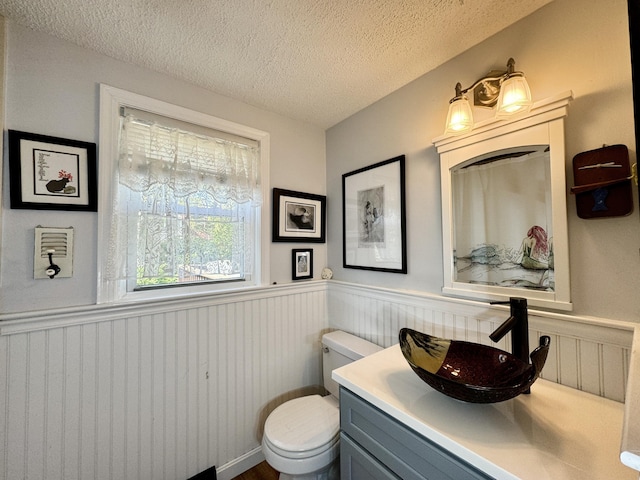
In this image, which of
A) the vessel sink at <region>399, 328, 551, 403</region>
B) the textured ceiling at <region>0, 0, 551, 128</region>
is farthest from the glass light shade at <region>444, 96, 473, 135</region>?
the vessel sink at <region>399, 328, 551, 403</region>

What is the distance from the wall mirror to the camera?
37.1 inches

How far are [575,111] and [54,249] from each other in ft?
6.94

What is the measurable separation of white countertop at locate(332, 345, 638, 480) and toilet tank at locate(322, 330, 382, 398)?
0.52 m

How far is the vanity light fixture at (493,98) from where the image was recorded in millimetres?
954

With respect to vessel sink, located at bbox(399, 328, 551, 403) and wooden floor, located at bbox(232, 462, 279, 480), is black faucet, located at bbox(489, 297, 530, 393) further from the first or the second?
wooden floor, located at bbox(232, 462, 279, 480)

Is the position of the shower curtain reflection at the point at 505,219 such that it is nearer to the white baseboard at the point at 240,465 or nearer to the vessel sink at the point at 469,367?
the vessel sink at the point at 469,367

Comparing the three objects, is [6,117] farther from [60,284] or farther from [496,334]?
[496,334]

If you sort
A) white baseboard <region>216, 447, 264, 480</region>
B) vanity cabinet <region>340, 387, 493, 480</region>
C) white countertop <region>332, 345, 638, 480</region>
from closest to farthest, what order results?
white countertop <region>332, 345, 638, 480</region> < vanity cabinet <region>340, 387, 493, 480</region> < white baseboard <region>216, 447, 264, 480</region>

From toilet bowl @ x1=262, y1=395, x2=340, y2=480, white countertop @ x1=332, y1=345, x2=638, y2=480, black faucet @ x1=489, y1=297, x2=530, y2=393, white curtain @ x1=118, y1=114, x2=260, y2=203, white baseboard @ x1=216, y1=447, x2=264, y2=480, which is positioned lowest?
white baseboard @ x1=216, y1=447, x2=264, y2=480

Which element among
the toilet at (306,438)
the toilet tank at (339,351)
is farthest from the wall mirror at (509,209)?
the toilet at (306,438)

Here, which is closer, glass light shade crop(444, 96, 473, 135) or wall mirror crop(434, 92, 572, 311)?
wall mirror crop(434, 92, 572, 311)

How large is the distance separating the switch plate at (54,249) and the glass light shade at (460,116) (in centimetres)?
174

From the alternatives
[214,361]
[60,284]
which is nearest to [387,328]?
[214,361]

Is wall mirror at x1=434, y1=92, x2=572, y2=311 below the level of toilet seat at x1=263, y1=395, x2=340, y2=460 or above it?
above
